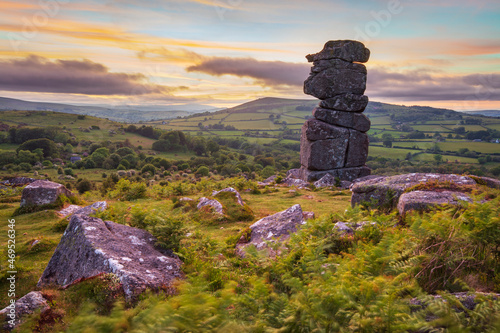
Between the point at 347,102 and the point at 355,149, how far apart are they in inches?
223

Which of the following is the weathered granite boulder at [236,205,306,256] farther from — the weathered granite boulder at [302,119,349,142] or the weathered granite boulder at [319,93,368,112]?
the weathered granite boulder at [319,93,368,112]

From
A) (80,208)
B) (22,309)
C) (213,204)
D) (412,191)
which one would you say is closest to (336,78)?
(412,191)

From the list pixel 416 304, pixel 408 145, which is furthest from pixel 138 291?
pixel 408 145

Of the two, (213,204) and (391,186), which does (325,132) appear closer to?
(391,186)

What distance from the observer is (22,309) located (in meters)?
4.76

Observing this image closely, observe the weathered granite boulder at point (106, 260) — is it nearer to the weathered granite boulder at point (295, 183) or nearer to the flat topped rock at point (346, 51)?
the weathered granite boulder at point (295, 183)

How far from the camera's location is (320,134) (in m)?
30.0

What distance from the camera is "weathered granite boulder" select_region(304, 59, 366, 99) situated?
29.4m

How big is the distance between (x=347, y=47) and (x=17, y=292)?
107 feet

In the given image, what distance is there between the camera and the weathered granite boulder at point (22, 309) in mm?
4461

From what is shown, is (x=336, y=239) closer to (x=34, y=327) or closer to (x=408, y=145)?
(x=34, y=327)

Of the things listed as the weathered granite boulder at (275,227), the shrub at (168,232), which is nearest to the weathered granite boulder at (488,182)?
the weathered granite boulder at (275,227)

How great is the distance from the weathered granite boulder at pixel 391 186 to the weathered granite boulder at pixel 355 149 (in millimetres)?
17506

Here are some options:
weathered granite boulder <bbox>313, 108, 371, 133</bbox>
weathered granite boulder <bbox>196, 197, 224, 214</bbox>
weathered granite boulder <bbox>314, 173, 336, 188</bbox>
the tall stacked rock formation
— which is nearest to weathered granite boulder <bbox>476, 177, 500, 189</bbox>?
weathered granite boulder <bbox>196, 197, 224, 214</bbox>
